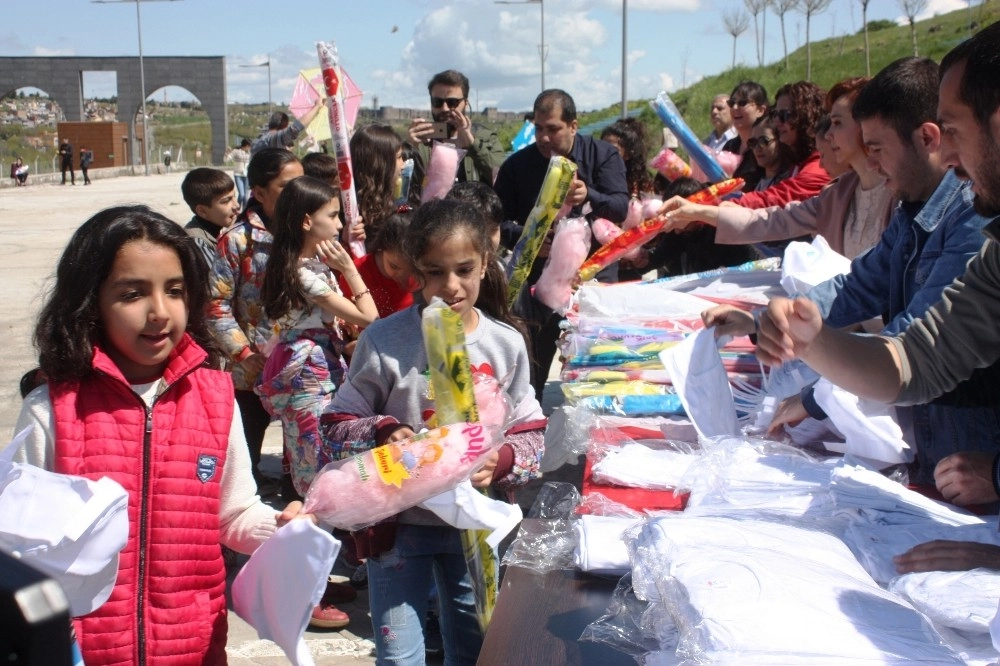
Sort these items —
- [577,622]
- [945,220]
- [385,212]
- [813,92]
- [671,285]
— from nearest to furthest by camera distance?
[577,622] < [945,220] < [385,212] < [671,285] < [813,92]

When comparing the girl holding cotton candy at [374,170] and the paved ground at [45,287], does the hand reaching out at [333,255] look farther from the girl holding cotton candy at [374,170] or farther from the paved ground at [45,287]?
the girl holding cotton candy at [374,170]

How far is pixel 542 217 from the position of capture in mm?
4039

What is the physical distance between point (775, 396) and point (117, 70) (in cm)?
6447

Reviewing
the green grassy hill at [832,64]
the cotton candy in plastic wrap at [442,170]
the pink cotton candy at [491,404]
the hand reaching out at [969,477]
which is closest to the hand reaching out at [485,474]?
the pink cotton candy at [491,404]

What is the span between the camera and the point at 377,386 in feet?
7.99

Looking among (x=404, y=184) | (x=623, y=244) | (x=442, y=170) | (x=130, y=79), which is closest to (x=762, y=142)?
(x=623, y=244)

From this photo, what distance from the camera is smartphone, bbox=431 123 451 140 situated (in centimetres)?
518

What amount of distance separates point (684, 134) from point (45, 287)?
15.7 feet

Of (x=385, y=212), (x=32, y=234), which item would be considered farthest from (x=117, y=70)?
(x=385, y=212)

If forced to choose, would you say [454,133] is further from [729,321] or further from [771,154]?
[729,321]

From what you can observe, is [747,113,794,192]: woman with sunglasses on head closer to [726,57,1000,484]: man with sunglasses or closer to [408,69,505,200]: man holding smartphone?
[408,69,505,200]: man holding smartphone

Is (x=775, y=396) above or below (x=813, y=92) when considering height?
below

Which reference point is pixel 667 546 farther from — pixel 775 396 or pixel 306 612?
pixel 775 396

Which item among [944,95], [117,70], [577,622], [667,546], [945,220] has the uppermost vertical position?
[117,70]
